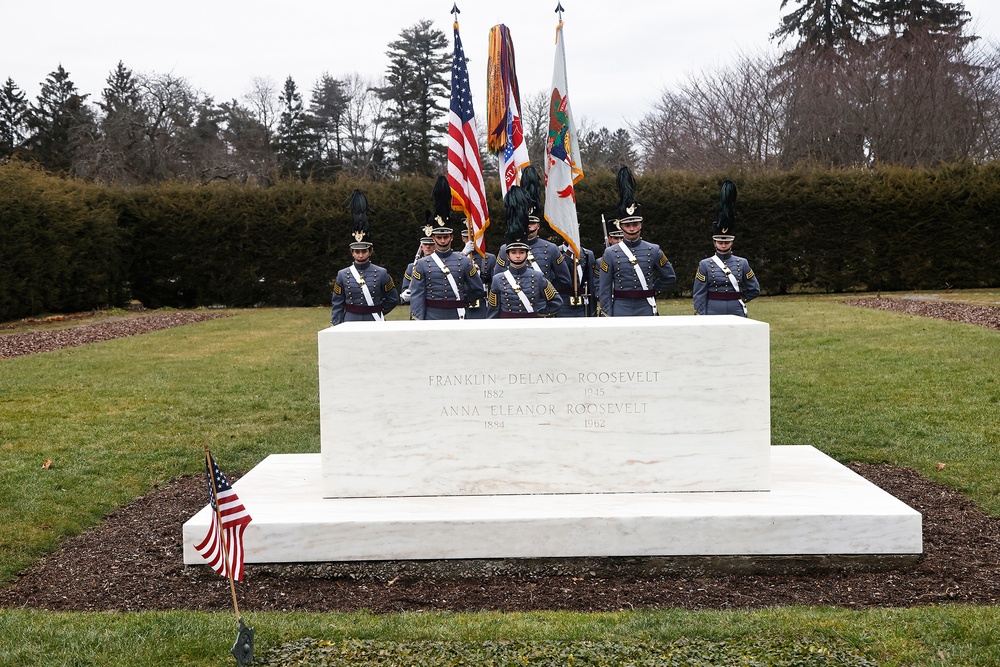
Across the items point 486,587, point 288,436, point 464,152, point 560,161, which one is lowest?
point 486,587

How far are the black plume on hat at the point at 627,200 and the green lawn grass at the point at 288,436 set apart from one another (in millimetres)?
2449

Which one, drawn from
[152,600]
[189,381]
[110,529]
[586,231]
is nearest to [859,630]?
[152,600]

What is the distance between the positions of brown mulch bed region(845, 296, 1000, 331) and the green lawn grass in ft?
3.10

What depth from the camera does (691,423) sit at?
525 cm

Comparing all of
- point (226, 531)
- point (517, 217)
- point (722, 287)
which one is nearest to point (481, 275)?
point (517, 217)

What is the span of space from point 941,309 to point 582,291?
32.7 feet

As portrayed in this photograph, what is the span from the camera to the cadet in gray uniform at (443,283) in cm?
935

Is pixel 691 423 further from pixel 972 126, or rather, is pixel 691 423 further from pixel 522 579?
pixel 972 126

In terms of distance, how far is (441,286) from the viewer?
9.35 m

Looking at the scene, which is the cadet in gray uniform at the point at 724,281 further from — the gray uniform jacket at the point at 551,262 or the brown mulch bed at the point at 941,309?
the brown mulch bed at the point at 941,309

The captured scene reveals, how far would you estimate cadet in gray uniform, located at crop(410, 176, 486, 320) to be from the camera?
30.7ft

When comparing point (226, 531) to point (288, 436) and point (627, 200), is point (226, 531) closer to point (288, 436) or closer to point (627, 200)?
point (288, 436)

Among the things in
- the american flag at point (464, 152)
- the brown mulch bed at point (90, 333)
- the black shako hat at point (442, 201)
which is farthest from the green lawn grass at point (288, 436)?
the american flag at point (464, 152)

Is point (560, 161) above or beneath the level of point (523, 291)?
above
